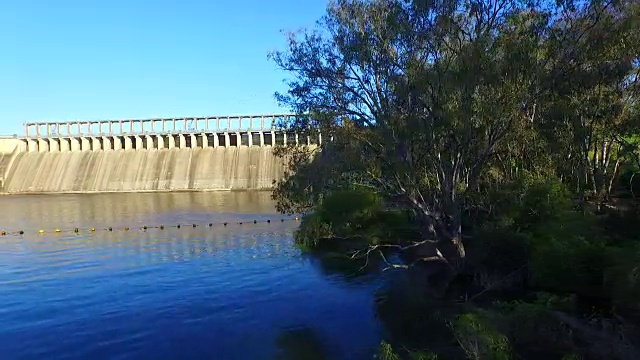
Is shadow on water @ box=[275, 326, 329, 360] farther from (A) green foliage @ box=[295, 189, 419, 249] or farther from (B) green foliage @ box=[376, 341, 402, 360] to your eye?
(A) green foliage @ box=[295, 189, 419, 249]

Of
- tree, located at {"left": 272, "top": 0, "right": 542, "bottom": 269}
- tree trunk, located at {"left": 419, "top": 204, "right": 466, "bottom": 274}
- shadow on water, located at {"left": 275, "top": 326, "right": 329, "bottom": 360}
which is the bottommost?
shadow on water, located at {"left": 275, "top": 326, "right": 329, "bottom": 360}

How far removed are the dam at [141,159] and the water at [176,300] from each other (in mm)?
61321

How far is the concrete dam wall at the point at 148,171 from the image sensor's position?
346 feet

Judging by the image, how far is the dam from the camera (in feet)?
348

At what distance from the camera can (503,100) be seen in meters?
18.8

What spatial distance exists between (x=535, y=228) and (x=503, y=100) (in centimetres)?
765

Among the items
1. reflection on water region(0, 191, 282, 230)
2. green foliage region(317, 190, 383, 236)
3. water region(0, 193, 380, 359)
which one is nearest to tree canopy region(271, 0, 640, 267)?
water region(0, 193, 380, 359)

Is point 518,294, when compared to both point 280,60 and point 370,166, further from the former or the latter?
point 280,60

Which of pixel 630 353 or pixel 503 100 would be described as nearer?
pixel 630 353

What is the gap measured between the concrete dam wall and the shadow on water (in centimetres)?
8497

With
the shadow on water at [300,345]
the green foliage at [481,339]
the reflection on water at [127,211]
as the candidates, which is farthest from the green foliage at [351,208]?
the reflection on water at [127,211]

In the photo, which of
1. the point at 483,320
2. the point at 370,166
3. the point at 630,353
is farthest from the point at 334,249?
the point at 630,353

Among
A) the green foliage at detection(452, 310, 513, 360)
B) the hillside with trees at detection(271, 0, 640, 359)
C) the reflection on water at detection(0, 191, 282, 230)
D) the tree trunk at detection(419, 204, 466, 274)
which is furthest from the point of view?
the reflection on water at detection(0, 191, 282, 230)

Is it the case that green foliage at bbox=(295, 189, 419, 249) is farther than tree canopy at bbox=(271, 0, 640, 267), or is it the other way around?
green foliage at bbox=(295, 189, 419, 249)
